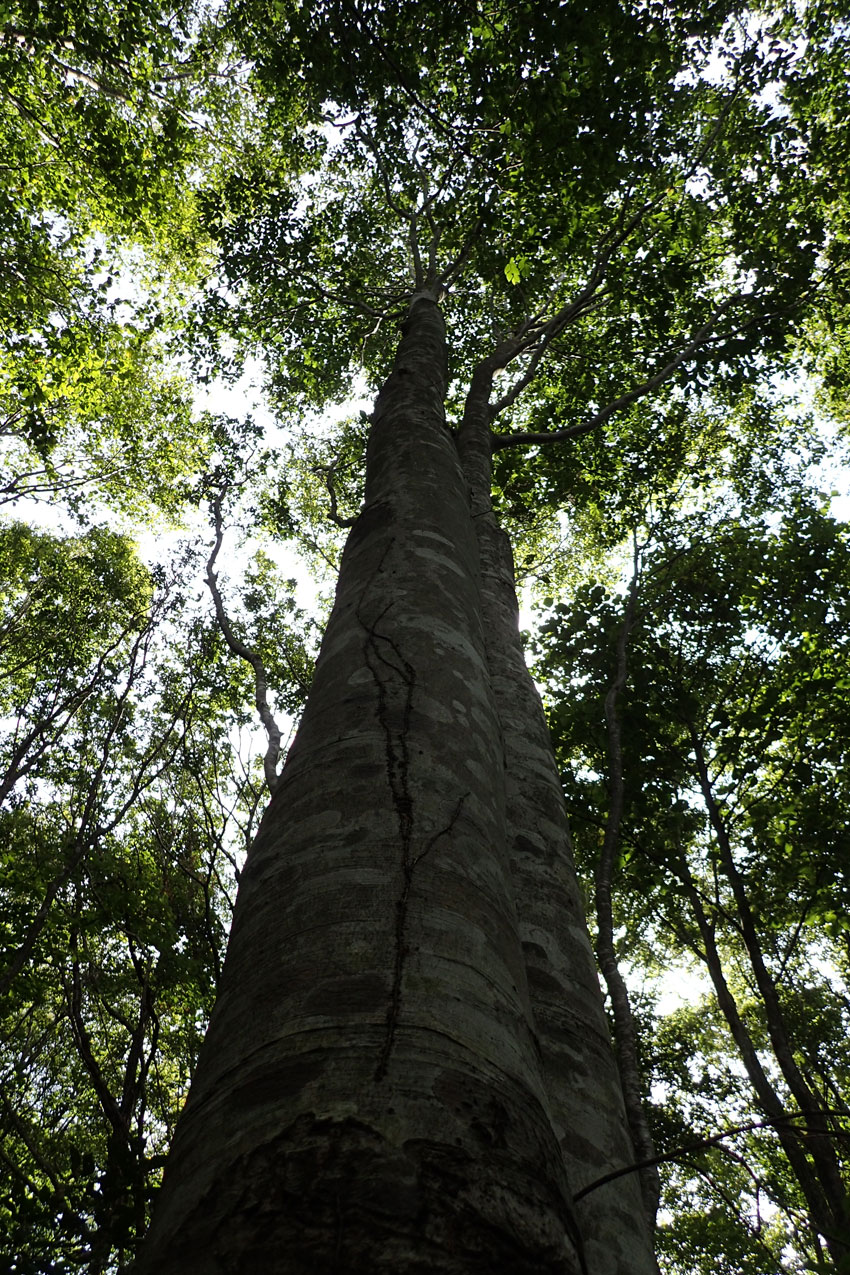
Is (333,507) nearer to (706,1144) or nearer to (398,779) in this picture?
(398,779)

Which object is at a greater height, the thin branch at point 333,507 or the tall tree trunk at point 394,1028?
the thin branch at point 333,507

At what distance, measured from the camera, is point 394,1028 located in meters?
0.99

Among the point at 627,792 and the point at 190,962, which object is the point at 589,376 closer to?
the point at 627,792

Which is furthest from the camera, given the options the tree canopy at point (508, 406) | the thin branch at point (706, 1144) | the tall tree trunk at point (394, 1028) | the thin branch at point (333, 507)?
the tree canopy at point (508, 406)

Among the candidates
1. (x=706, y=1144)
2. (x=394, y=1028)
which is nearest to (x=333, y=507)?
(x=394, y=1028)

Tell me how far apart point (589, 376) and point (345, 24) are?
16.0 ft

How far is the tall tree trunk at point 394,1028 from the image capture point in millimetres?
780

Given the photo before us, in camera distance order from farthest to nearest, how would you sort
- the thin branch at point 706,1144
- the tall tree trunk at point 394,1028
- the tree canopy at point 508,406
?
the tree canopy at point 508,406, the thin branch at point 706,1144, the tall tree trunk at point 394,1028

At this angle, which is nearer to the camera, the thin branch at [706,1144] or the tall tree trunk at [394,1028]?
the tall tree trunk at [394,1028]

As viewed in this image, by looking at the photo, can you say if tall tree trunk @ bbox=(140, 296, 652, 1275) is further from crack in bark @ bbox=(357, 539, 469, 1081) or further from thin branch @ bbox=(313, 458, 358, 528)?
thin branch @ bbox=(313, 458, 358, 528)

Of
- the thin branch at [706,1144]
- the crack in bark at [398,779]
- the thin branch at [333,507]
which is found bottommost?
the thin branch at [706,1144]

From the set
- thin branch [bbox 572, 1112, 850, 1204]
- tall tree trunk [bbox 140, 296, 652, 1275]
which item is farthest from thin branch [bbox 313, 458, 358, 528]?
thin branch [bbox 572, 1112, 850, 1204]

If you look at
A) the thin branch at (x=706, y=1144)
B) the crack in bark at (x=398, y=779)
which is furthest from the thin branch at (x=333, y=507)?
the thin branch at (x=706, y=1144)

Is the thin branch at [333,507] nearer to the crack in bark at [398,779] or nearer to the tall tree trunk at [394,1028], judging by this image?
the crack in bark at [398,779]
